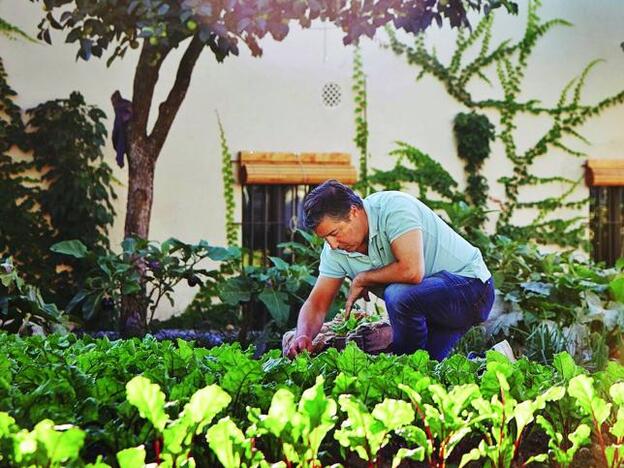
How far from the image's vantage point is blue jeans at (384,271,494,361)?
179 inches

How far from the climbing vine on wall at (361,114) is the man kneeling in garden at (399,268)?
5254 millimetres

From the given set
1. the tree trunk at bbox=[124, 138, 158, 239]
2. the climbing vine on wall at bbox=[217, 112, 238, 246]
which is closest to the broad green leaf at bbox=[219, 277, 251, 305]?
the tree trunk at bbox=[124, 138, 158, 239]

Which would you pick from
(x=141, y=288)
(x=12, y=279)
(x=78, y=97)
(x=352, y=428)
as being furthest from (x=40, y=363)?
(x=78, y=97)

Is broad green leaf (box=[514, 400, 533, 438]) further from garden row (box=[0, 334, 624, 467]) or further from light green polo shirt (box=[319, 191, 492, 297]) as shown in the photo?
light green polo shirt (box=[319, 191, 492, 297])

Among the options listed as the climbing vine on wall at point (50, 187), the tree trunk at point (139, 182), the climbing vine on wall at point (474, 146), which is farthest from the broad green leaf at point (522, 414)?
the climbing vine on wall at point (474, 146)

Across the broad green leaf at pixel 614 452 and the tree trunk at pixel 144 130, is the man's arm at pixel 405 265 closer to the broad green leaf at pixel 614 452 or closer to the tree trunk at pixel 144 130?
the broad green leaf at pixel 614 452

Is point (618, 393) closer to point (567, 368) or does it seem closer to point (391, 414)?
point (567, 368)

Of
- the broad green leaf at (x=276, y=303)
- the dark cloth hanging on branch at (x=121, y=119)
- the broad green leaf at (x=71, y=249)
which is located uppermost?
the dark cloth hanging on branch at (x=121, y=119)

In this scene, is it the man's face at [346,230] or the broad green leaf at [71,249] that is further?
the broad green leaf at [71,249]

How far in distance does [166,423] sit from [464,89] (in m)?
8.90

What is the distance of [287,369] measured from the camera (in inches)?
100

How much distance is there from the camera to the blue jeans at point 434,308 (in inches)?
179

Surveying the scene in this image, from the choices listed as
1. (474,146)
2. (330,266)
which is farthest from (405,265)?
(474,146)

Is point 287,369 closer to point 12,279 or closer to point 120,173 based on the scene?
point 12,279
